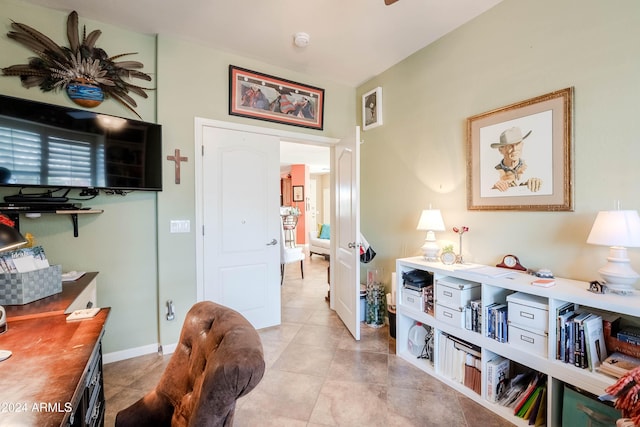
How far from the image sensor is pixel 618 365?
1.33 m

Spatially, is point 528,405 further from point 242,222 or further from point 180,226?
point 180,226

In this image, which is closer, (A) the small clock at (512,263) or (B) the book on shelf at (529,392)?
(B) the book on shelf at (529,392)

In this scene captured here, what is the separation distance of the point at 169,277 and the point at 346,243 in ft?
5.51

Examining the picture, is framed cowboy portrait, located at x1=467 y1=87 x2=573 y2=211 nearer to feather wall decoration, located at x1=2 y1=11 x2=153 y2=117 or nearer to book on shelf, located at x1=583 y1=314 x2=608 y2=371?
book on shelf, located at x1=583 y1=314 x2=608 y2=371

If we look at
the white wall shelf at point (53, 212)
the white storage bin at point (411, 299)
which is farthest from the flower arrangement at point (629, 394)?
the white wall shelf at point (53, 212)

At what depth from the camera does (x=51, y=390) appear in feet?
2.56

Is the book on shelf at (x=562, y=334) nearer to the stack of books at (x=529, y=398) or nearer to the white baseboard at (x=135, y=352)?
the stack of books at (x=529, y=398)

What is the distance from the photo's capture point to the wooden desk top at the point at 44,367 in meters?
0.70

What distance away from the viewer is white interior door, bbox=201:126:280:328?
2.64 metres

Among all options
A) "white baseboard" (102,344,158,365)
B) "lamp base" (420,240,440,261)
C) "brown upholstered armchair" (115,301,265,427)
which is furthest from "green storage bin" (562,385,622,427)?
"white baseboard" (102,344,158,365)

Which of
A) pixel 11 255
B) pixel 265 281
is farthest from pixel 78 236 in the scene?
pixel 265 281

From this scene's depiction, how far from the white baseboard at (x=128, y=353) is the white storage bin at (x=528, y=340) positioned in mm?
2754

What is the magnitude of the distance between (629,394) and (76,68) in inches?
142

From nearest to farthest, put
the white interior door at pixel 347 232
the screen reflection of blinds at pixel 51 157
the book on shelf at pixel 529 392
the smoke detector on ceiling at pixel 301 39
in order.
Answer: the book on shelf at pixel 529 392 < the screen reflection of blinds at pixel 51 157 < the smoke detector on ceiling at pixel 301 39 < the white interior door at pixel 347 232
